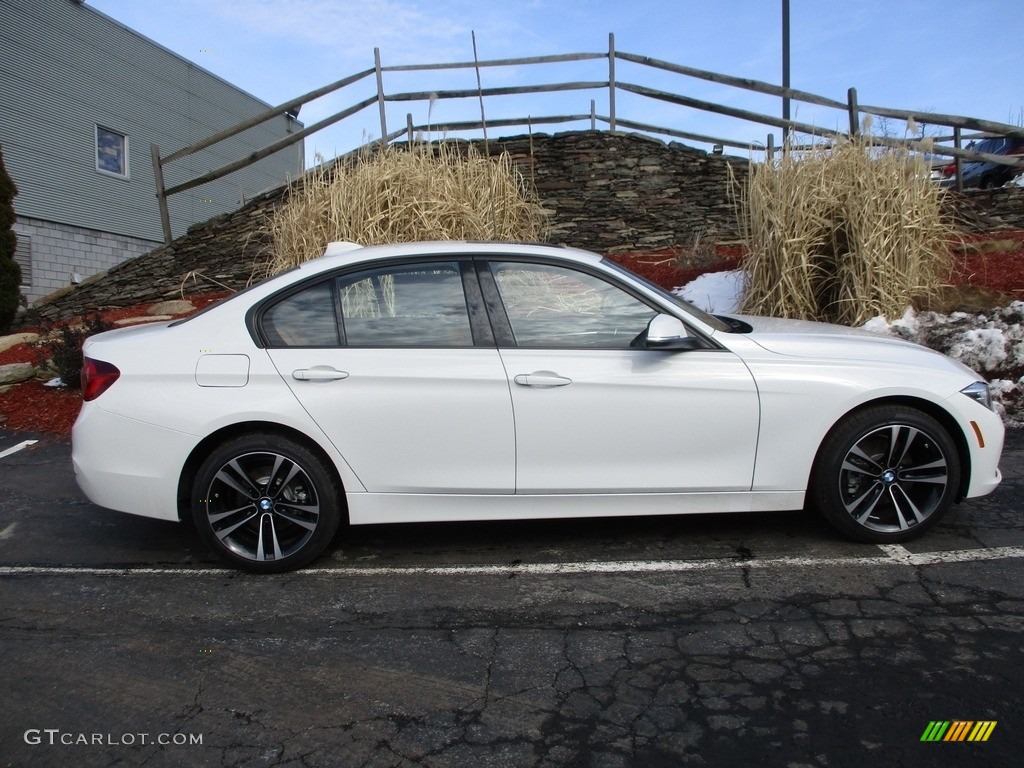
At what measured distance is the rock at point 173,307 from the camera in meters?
10.3

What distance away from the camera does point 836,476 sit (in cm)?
378

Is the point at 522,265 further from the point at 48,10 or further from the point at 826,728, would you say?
the point at 48,10

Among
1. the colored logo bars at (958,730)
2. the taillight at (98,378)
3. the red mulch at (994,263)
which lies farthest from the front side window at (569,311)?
the red mulch at (994,263)

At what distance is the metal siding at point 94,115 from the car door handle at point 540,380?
51.8 feet

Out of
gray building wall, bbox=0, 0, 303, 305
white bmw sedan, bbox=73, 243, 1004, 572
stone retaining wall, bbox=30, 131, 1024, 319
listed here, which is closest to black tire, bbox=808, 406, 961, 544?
white bmw sedan, bbox=73, 243, 1004, 572

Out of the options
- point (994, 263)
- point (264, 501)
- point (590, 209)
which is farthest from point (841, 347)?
point (590, 209)

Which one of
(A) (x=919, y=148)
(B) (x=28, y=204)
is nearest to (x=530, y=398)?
(A) (x=919, y=148)

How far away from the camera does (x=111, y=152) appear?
1877 cm

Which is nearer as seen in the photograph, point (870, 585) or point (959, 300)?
point (870, 585)

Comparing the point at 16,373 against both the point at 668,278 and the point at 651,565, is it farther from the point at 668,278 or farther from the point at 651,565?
the point at 651,565

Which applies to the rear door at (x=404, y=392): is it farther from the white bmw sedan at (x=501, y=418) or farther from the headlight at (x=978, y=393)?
the headlight at (x=978, y=393)

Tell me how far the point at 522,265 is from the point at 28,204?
52.9 feet

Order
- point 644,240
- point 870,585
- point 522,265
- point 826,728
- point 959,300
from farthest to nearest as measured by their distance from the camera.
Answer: point 644,240
point 959,300
point 522,265
point 870,585
point 826,728

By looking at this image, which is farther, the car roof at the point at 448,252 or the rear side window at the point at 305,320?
the car roof at the point at 448,252
